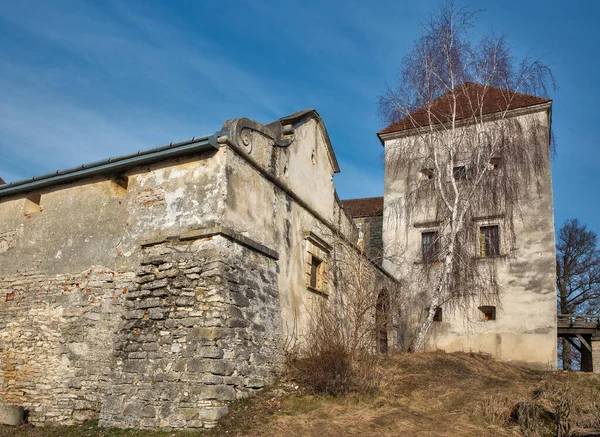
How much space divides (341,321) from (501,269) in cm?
867

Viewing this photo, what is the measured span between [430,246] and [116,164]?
9.17 metres

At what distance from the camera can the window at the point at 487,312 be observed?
16.6 metres

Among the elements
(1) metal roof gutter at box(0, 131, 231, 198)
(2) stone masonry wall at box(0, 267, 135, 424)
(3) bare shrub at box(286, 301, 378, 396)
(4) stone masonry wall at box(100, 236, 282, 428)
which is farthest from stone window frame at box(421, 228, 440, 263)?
(2) stone masonry wall at box(0, 267, 135, 424)

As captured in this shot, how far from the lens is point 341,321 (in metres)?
10.1

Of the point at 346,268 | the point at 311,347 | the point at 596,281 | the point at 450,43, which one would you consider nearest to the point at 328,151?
the point at 346,268

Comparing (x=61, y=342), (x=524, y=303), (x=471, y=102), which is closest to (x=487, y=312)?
(x=524, y=303)

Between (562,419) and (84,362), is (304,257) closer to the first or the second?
(84,362)

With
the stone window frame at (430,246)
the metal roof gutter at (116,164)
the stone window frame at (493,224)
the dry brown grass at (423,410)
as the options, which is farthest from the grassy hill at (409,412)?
the stone window frame at (493,224)

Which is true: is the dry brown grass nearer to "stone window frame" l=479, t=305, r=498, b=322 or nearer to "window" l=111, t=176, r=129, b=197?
"window" l=111, t=176, r=129, b=197

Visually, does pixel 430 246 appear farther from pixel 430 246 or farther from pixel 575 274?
pixel 575 274

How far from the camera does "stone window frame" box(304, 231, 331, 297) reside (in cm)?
1184

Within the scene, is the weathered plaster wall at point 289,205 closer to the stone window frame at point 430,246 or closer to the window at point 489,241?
the stone window frame at point 430,246

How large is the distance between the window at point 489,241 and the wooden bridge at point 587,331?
5898mm

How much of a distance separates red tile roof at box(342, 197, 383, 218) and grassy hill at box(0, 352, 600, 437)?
1174cm
